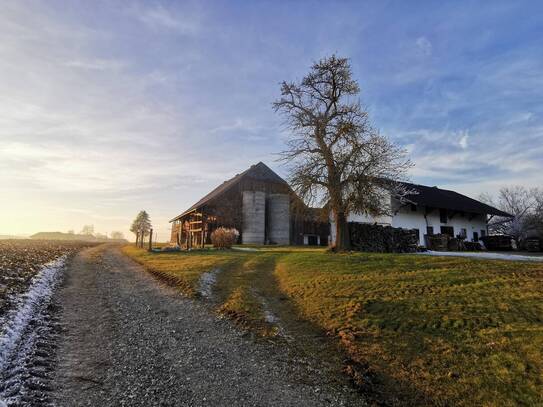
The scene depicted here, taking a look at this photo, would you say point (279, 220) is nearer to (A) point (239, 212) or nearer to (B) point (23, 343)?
(A) point (239, 212)

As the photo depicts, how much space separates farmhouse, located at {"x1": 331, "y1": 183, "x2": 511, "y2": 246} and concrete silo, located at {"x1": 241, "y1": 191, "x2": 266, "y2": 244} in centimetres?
853

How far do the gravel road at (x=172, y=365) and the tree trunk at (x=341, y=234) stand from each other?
12.9 m

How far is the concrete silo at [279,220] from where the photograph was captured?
133ft

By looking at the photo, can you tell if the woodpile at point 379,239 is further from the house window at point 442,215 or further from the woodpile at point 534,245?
the woodpile at point 534,245

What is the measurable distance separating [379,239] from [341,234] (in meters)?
4.74

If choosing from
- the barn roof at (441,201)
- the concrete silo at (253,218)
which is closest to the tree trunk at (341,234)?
the barn roof at (441,201)

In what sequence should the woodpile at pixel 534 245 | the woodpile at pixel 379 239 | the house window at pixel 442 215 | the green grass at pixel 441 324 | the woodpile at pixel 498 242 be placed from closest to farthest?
the green grass at pixel 441 324, the woodpile at pixel 379 239, the woodpile at pixel 534 245, the woodpile at pixel 498 242, the house window at pixel 442 215

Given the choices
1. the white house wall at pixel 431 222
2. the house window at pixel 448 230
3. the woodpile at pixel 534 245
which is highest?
the white house wall at pixel 431 222

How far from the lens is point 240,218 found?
3919 centimetres

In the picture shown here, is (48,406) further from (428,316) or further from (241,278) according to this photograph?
(241,278)

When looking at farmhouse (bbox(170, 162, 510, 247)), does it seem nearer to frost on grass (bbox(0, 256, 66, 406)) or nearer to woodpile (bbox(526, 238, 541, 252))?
woodpile (bbox(526, 238, 541, 252))

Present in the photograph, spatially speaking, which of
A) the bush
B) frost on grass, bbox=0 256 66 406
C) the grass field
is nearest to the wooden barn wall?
the bush

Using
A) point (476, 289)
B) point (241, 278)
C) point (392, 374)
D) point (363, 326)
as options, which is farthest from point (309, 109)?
point (392, 374)

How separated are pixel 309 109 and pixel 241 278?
42.5 ft
